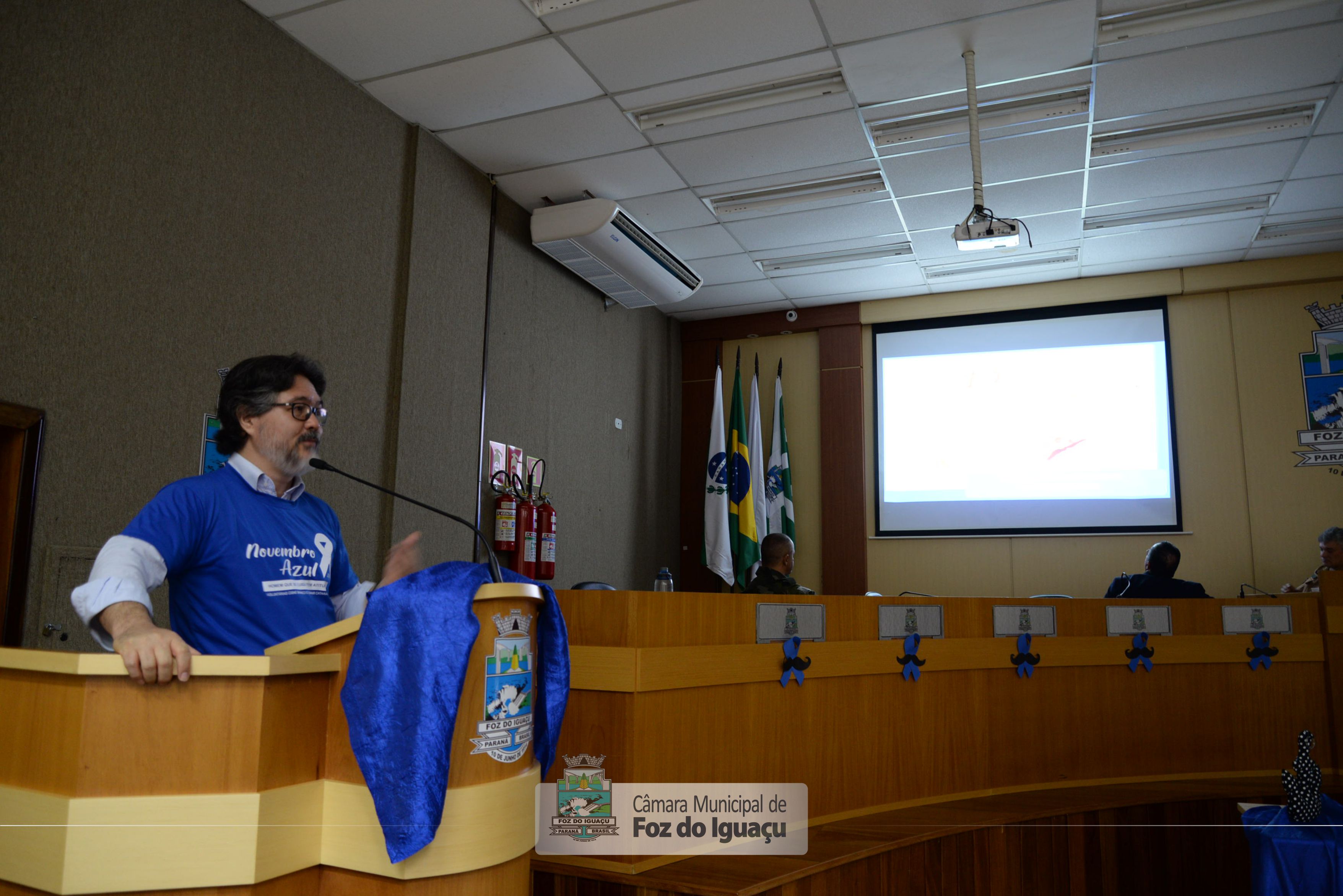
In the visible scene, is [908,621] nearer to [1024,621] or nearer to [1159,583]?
[1024,621]

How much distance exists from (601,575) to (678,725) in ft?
10.5

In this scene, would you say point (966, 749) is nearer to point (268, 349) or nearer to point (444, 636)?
point (444, 636)

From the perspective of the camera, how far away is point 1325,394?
548 cm

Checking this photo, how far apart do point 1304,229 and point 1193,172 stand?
125 centimetres

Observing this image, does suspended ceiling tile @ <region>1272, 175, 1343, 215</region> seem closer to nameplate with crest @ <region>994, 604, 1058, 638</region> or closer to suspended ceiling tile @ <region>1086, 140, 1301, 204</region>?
suspended ceiling tile @ <region>1086, 140, 1301, 204</region>

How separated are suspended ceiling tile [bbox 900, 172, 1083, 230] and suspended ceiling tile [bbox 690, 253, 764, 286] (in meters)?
1.09

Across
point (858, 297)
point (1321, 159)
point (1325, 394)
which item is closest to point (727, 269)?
point (858, 297)

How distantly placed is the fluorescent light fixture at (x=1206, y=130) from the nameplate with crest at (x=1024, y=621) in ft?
7.36

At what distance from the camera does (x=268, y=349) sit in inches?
130

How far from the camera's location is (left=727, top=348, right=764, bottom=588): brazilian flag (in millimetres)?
6207

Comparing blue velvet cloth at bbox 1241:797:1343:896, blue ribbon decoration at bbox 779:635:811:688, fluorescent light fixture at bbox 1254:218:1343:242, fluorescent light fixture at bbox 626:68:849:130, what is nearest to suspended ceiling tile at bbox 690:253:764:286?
fluorescent light fixture at bbox 626:68:849:130

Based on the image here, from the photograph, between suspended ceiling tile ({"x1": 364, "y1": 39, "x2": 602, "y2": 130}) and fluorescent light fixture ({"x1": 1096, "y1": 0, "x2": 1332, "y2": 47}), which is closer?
fluorescent light fixture ({"x1": 1096, "y1": 0, "x2": 1332, "y2": 47})

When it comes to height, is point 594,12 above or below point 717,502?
above

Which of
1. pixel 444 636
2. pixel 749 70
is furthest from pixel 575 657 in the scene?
pixel 749 70
